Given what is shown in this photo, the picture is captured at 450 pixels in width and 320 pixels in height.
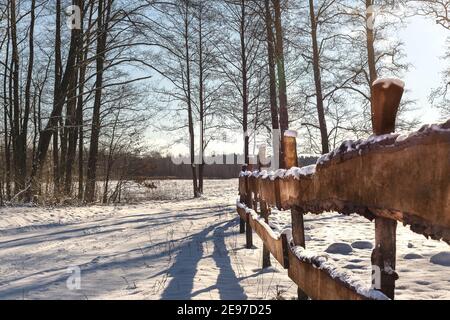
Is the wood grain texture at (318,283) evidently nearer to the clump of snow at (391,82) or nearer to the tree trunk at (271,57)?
the clump of snow at (391,82)

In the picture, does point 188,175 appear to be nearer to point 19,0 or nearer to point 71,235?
point 19,0

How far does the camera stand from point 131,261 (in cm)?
607

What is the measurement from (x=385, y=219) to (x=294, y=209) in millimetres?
1527

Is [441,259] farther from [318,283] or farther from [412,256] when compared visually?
[318,283]

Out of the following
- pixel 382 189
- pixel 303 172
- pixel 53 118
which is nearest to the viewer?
pixel 382 189

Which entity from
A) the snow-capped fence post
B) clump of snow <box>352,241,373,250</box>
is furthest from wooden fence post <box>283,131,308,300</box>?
clump of snow <box>352,241,373,250</box>

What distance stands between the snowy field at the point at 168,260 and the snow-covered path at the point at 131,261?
1 centimetres

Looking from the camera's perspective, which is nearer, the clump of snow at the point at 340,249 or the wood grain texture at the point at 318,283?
the wood grain texture at the point at 318,283

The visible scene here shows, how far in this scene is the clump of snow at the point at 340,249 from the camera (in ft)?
21.7

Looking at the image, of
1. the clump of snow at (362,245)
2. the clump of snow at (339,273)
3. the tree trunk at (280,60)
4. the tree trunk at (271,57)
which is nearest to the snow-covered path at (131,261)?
the clump of snow at (339,273)

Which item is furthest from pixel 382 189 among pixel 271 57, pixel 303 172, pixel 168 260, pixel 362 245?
pixel 271 57

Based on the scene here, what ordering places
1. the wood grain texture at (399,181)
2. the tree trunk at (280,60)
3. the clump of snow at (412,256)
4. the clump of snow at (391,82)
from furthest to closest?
the tree trunk at (280,60) < the clump of snow at (412,256) < the clump of snow at (391,82) < the wood grain texture at (399,181)

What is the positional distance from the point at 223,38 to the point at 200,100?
6658 millimetres
